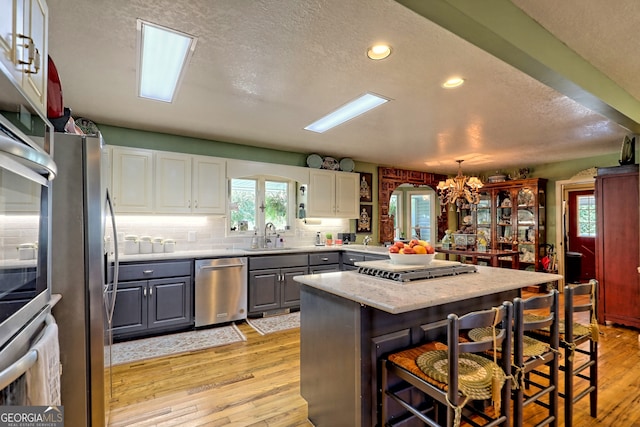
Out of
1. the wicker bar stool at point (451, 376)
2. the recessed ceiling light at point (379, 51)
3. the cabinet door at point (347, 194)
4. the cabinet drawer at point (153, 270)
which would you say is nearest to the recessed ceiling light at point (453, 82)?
the recessed ceiling light at point (379, 51)

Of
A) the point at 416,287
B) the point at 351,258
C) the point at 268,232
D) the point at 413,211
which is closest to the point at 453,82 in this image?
the point at 416,287

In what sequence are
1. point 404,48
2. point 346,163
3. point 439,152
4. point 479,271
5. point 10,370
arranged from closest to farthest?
1. point 10,370
2. point 404,48
3. point 479,271
4. point 439,152
5. point 346,163

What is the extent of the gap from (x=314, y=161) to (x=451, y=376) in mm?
4153

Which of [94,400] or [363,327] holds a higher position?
[363,327]

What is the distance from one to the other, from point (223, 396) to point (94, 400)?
2.91ft

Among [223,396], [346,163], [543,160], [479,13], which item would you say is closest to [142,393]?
[223,396]

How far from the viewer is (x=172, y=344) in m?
3.32

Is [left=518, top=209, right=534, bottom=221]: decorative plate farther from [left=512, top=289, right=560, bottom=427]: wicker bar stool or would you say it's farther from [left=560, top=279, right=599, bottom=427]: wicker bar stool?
[left=512, top=289, right=560, bottom=427]: wicker bar stool

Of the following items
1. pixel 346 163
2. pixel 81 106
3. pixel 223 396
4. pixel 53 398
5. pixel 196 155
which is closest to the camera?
pixel 53 398

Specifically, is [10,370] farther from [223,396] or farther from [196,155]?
[196,155]

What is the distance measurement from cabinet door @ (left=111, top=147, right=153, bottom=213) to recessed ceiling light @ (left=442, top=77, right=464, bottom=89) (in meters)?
3.29

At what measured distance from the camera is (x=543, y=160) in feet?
18.9

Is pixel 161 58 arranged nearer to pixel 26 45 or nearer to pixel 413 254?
pixel 26 45

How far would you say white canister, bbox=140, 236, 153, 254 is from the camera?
149 inches
